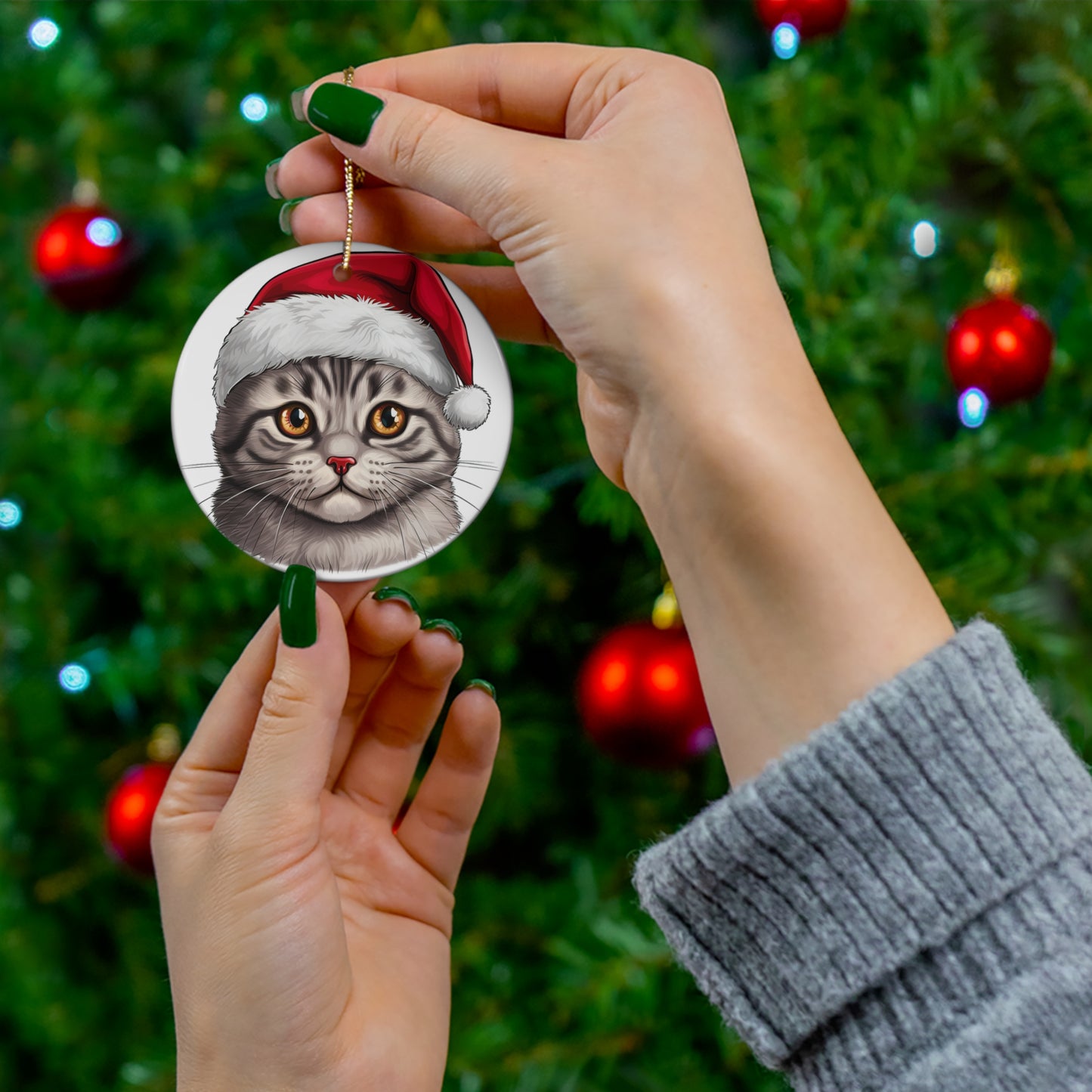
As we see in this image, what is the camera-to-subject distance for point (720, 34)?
3.79 feet

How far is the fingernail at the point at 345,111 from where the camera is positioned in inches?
25.2

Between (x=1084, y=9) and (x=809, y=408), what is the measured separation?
73 cm

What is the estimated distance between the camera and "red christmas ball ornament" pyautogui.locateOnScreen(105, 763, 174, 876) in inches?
34.8

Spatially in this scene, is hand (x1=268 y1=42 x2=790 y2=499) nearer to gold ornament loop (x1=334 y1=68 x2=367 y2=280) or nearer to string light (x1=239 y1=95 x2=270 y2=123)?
gold ornament loop (x1=334 y1=68 x2=367 y2=280)


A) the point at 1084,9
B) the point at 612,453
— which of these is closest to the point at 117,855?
the point at 612,453

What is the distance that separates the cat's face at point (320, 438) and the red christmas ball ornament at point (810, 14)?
1.78 ft

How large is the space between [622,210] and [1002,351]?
43 centimetres

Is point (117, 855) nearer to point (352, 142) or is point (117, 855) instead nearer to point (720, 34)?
point (352, 142)

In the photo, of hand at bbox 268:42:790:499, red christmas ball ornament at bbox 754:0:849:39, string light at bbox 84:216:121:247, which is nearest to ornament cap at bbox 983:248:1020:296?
red christmas ball ornament at bbox 754:0:849:39

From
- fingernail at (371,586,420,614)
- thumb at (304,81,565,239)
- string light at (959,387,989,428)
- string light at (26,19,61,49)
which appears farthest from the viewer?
string light at (26,19,61,49)

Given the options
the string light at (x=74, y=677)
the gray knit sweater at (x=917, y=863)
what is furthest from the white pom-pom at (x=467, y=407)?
the string light at (x=74, y=677)

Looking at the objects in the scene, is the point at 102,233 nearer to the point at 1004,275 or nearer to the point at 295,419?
the point at 295,419

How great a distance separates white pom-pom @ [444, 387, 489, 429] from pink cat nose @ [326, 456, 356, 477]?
8 cm

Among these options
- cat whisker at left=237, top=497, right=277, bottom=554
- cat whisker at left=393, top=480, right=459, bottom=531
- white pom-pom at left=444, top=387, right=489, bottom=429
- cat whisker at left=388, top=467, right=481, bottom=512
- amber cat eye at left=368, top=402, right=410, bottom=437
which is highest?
white pom-pom at left=444, top=387, right=489, bottom=429
